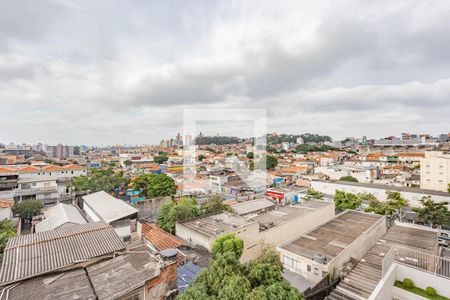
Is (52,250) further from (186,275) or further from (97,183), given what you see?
(97,183)

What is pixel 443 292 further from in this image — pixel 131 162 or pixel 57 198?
pixel 131 162

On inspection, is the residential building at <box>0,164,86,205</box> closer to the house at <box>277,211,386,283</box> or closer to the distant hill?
the house at <box>277,211,386,283</box>

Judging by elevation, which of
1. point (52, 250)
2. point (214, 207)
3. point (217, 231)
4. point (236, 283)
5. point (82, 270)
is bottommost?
point (217, 231)

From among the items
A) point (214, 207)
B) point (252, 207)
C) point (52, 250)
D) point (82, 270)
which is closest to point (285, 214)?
point (252, 207)

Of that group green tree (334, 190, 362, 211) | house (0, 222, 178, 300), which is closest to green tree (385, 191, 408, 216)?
green tree (334, 190, 362, 211)

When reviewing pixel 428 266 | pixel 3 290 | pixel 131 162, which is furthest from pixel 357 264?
pixel 131 162

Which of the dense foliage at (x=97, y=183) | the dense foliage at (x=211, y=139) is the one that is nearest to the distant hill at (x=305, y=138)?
the dense foliage at (x=211, y=139)

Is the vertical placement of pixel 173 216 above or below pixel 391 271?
above
